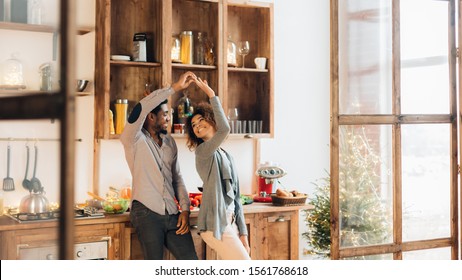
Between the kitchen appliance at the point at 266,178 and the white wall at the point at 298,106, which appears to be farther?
the white wall at the point at 298,106

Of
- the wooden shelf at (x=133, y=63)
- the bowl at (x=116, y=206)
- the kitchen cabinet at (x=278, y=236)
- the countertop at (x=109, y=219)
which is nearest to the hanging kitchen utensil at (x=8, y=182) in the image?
the countertop at (x=109, y=219)

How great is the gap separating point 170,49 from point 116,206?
1.13 m

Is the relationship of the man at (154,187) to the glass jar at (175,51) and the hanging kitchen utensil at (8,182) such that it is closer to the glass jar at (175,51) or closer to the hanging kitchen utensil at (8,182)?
the glass jar at (175,51)

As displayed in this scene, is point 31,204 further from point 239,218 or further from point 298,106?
point 298,106

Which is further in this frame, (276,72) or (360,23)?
(276,72)

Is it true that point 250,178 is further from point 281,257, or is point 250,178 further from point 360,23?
point 360,23

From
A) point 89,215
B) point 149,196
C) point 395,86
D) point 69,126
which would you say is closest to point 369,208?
point 395,86

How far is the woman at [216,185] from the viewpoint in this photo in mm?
3844

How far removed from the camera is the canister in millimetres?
4598

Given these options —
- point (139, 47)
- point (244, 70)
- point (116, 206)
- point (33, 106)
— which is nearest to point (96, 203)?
point (116, 206)

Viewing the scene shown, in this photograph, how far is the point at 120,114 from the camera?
437 centimetres

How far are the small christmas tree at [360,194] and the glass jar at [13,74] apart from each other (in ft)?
5.95

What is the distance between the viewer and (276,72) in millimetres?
5266
